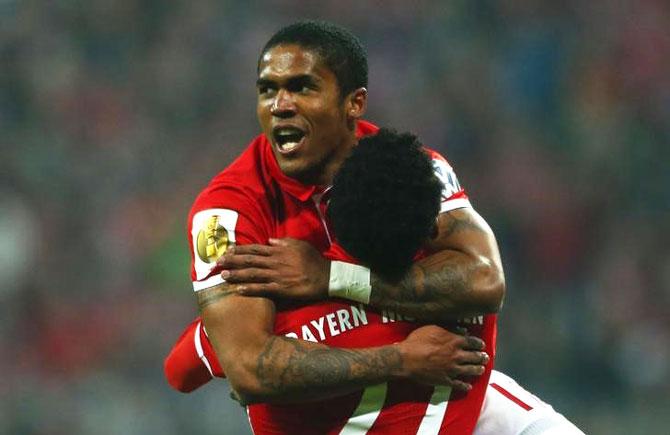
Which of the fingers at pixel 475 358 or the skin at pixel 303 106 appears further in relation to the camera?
the skin at pixel 303 106

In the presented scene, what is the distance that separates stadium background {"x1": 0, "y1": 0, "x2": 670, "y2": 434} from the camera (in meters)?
6.48

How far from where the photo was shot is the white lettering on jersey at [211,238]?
118 inches

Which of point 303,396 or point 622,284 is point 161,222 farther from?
point 303,396

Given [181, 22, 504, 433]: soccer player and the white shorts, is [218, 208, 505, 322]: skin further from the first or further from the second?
the white shorts

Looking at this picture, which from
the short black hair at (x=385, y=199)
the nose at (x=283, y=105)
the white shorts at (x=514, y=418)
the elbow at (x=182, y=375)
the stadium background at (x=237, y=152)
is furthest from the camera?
the stadium background at (x=237, y=152)

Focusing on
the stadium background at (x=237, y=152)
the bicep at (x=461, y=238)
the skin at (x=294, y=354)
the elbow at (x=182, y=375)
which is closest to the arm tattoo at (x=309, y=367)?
the skin at (x=294, y=354)

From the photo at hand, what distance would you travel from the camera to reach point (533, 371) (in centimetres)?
641

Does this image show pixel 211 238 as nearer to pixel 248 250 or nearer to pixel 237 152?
pixel 248 250

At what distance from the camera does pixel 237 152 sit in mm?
7113

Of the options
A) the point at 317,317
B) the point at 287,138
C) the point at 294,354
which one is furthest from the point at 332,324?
the point at 287,138

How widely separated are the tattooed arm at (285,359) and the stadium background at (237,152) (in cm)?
333

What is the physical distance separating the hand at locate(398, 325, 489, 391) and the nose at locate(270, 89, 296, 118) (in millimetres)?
646

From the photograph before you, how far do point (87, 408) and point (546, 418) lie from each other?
139 inches

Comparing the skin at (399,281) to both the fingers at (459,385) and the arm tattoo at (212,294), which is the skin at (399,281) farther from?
the fingers at (459,385)
